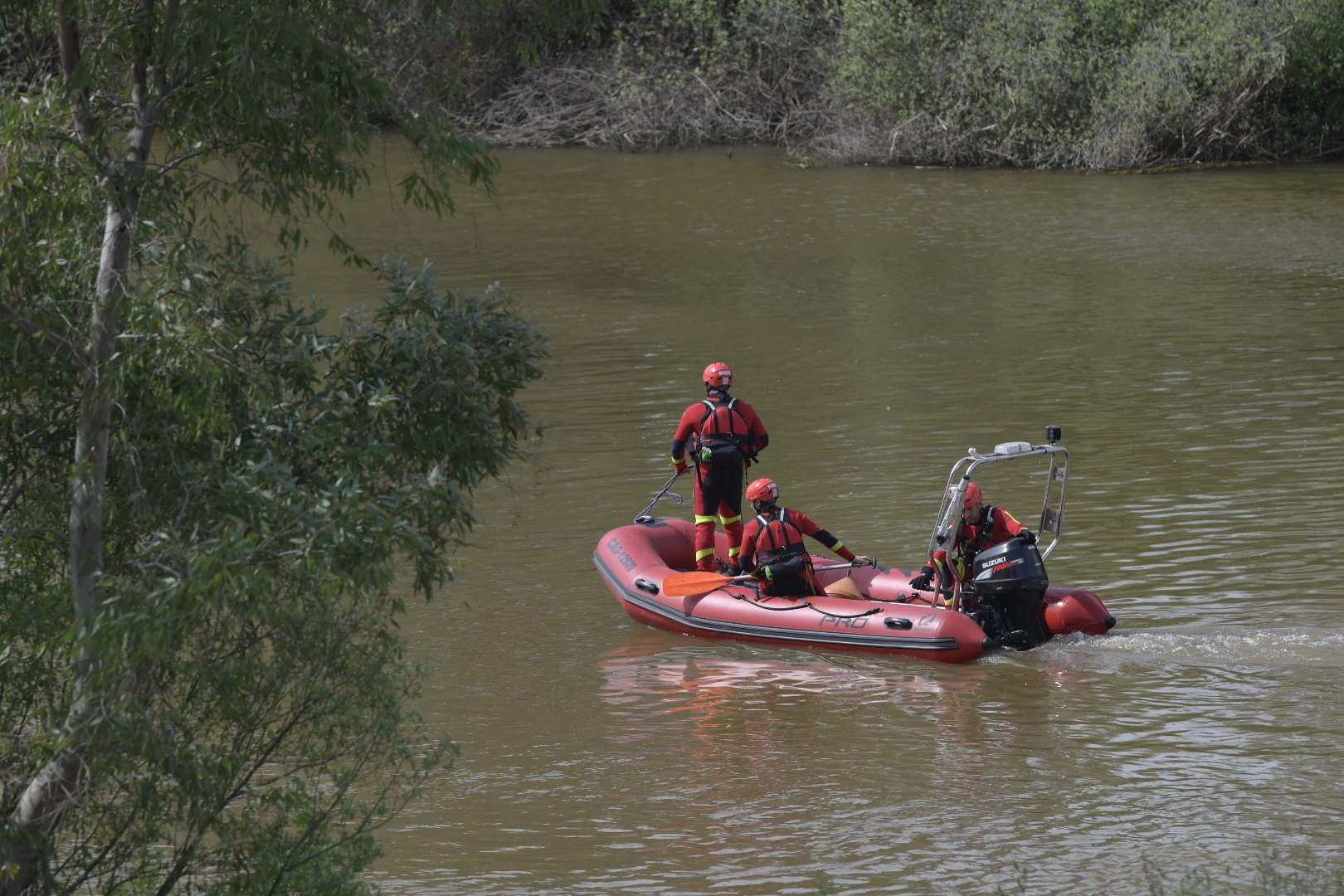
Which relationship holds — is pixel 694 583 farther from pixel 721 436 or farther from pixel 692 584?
pixel 721 436

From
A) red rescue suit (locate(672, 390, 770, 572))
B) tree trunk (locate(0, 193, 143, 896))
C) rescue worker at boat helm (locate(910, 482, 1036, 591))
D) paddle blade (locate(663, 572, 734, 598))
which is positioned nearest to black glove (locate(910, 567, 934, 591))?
rescue worker at boat helm (locate(910, 482, 1036, 591))

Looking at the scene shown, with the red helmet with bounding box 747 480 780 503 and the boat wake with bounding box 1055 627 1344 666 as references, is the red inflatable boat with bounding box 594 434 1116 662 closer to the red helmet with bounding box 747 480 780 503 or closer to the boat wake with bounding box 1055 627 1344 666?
the boat wake with bounding box 1055 627 1344 666

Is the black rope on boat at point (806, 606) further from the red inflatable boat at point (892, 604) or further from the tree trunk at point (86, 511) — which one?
the tree trunk at point (86, 511)

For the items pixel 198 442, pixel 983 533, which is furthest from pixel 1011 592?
pixel 198 442

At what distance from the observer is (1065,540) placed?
1220 cm

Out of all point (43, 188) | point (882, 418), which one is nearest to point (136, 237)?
point (43, 188)

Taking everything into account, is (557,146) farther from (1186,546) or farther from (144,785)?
(144,785)

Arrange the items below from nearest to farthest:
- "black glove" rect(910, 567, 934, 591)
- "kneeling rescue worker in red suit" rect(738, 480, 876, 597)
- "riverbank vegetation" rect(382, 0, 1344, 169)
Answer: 1. "black glove" rect(910, 567, 934, 591)
2. "kneeling rescue worker in red suit" rect(738, 480, 876, 597)
3. "riverbank vegetation" rect(382, 0, 1344, 169)

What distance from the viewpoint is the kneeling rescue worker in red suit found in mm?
10773

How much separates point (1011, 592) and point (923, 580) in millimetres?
738

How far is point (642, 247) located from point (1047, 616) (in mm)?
14850

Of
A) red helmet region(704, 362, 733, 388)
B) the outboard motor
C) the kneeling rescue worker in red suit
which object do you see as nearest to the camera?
the outboard motor

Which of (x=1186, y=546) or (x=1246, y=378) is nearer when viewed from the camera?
(x=1186, y=546)

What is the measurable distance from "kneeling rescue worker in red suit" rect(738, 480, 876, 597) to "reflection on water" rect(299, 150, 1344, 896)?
446 millimetres
